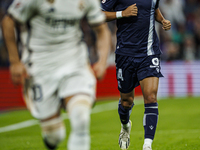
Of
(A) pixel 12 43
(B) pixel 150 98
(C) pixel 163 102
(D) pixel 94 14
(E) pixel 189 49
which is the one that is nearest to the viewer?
(A) pixel 12 43

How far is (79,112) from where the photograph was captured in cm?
420

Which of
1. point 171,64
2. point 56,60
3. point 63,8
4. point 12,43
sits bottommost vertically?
Answer: point 171,64

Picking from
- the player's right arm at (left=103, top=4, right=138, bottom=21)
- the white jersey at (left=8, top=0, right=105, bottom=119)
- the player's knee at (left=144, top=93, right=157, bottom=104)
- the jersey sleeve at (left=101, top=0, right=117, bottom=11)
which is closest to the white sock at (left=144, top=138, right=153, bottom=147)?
the player's knee at (left=144, top=93, right=157, bottom=104)

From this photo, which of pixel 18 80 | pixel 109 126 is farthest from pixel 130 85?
pixel 109 126

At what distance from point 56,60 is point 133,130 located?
18.6ft

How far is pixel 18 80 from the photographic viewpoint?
411cm

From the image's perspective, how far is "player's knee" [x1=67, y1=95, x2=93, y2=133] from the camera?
416 centimetres

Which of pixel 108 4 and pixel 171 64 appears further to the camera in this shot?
pixel 171 64

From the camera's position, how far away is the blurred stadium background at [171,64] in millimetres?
16016

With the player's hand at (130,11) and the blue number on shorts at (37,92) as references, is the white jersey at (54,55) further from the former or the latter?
the player's hand at (130,11)

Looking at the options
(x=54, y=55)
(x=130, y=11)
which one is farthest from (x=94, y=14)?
(x=130, y=11)

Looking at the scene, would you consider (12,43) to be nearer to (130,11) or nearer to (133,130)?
(130,11)

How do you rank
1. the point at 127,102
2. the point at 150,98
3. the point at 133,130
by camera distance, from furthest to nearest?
the point at 133,130, the point at 127,102, the point at 150,98

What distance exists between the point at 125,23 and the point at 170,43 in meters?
13.5
